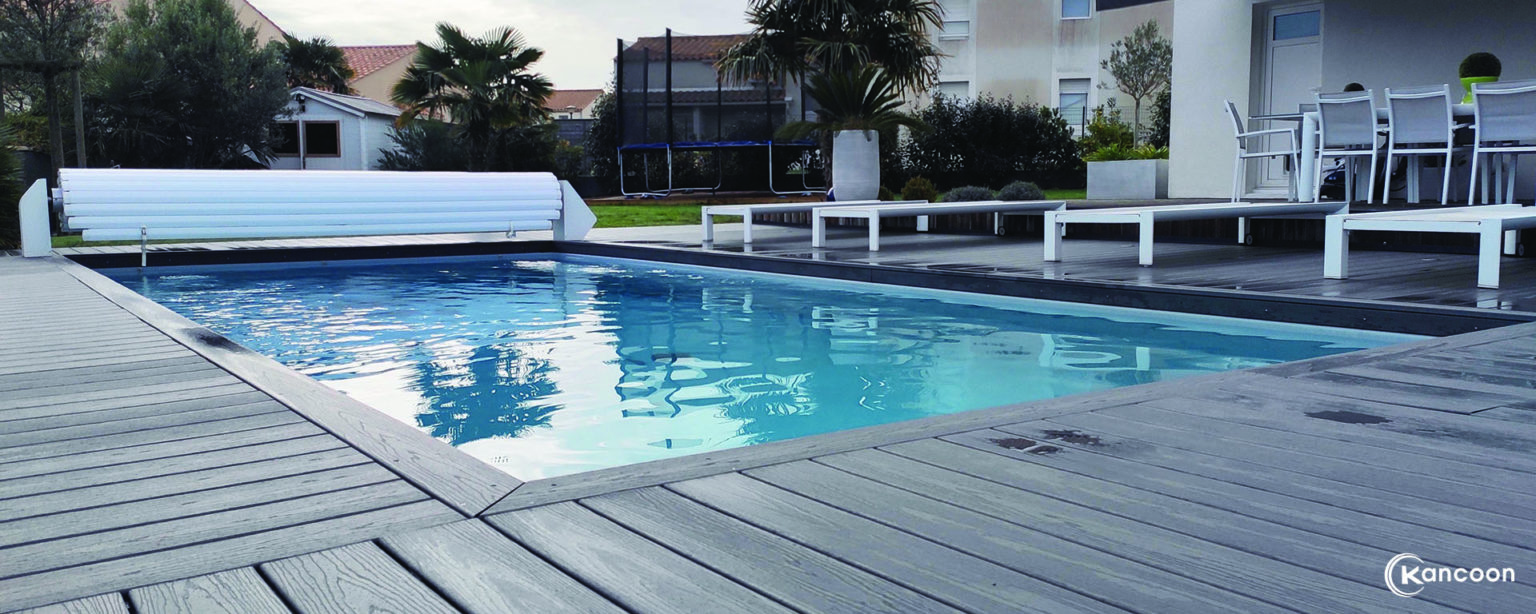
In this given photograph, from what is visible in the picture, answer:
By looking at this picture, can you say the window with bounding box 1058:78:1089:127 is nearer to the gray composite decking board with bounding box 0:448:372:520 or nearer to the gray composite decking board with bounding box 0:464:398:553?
the gray composite decking board with bounding box 0:448:372:520

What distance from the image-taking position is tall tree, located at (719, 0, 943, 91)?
14938mm

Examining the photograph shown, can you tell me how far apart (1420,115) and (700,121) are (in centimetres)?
1310

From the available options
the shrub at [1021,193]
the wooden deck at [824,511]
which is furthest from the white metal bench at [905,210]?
the wooden deck at [824,511]

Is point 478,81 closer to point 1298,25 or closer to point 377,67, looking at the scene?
point 1298,25

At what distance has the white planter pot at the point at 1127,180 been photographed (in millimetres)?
12680

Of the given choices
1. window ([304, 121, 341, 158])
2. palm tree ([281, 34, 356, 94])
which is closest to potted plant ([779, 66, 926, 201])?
window ([304, 121, 341, 158])

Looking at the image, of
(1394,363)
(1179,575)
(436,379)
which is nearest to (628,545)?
(1179,575)

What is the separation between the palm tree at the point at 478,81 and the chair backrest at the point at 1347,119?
15231mm

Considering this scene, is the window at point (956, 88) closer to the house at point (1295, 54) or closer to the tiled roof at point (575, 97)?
the house at point (1295, 54)

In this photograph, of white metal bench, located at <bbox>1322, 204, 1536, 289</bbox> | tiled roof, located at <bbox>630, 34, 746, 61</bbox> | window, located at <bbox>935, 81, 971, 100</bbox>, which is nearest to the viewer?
white metal bench, located at <bbox>1322, 204, 1536, 289</bbox>

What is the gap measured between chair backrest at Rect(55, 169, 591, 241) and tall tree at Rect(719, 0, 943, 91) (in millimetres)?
5323

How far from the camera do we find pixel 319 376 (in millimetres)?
4691

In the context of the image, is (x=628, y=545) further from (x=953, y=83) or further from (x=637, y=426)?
(x=953, y=83)

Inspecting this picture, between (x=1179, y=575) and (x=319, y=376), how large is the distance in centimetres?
398
